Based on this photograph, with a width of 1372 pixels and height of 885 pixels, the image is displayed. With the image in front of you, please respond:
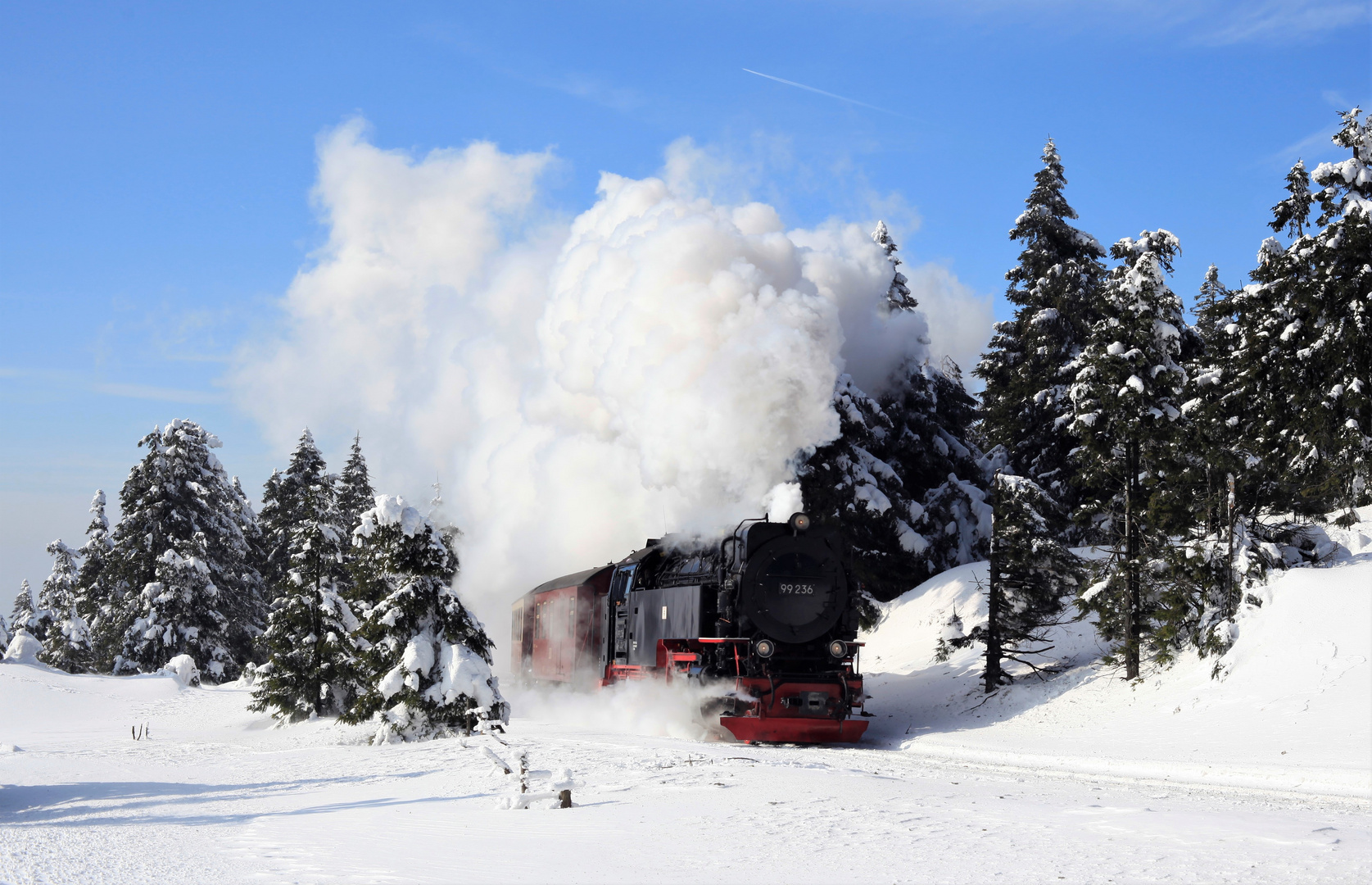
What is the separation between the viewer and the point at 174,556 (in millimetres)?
37688

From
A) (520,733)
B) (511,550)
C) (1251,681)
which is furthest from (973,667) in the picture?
(511,550)

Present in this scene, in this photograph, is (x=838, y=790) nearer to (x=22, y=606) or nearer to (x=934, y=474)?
(x=934, y=474)

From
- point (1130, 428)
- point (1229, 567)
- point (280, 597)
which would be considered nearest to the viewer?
point (1229, 567)

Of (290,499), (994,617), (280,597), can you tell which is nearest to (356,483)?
(290,499)

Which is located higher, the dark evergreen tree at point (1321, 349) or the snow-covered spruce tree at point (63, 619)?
the dark evergreen tree at point (1321, 349)

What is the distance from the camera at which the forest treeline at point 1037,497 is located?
1870 cm

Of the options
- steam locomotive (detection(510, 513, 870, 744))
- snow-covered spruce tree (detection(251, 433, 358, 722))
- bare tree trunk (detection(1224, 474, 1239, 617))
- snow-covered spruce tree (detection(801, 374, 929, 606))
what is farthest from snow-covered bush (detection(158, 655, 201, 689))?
bare tree trunk (detection(1224, 474, 1239, 617))

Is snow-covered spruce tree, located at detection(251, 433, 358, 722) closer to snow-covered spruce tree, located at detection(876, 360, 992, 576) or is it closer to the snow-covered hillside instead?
the snow-covered hillside

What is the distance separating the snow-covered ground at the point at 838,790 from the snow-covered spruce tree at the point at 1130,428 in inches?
57.7

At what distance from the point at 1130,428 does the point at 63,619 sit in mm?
48539

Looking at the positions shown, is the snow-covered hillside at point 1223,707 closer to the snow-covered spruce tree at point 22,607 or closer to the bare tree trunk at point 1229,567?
the bare tree trunk at point 1229,567

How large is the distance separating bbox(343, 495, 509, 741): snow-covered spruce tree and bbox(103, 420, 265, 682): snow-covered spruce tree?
22653 millimetres

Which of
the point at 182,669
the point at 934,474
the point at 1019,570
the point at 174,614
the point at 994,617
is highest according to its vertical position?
the point at 934,474

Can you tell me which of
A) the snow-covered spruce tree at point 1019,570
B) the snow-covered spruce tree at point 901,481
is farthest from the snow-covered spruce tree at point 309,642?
the snow-covered spruce tree at point 1019,570
